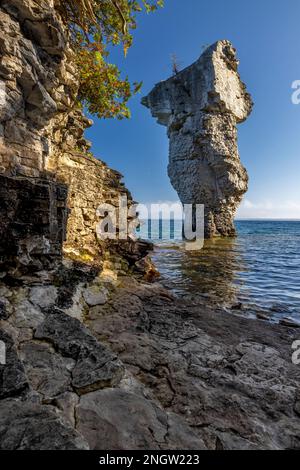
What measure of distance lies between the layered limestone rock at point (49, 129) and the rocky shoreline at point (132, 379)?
1660mm

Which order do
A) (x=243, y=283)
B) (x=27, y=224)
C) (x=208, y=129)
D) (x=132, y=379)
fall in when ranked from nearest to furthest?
1. (x=132, y=379)
2. (x=27, y=224)
3. (x=243, y=283)
4. (x=208, y=129)

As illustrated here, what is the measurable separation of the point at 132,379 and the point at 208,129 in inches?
1255

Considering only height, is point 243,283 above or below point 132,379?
below

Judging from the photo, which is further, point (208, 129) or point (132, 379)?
point (208, 129)

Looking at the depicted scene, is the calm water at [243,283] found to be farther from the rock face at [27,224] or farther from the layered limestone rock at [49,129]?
the rock face at [27,224]

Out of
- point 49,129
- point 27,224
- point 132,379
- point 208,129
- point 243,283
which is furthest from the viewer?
point 208,129

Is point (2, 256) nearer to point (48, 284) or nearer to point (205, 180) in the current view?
point (48, 284)

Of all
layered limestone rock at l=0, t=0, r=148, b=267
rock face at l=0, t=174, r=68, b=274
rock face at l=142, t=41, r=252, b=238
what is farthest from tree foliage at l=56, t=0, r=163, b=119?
rock face at l=142, t=41, r=252, b=238

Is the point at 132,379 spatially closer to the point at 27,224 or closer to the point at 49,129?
the point at 27,224

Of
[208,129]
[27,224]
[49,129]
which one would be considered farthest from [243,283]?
[208,129]

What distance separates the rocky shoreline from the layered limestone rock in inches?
65.4

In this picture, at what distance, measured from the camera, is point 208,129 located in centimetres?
2992

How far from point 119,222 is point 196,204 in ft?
83.1
